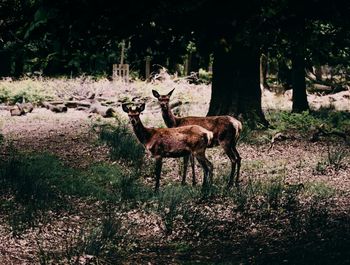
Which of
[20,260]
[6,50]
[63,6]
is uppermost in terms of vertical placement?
[63,6]

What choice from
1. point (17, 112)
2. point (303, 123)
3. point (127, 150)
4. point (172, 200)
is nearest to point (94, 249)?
point (172, 200)

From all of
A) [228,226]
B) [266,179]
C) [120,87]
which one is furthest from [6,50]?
[120,87]

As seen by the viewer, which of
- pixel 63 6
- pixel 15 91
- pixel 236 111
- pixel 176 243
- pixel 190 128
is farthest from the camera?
pixel 15 91

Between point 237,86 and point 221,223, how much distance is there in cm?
684

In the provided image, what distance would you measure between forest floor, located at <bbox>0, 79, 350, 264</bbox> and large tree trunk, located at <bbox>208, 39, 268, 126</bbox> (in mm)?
2544

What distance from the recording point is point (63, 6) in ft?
20.0

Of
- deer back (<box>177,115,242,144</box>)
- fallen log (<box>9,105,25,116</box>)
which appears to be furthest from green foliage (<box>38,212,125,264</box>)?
fallen log (<box>9,105,25,116</box>)

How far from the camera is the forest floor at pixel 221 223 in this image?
253 inches

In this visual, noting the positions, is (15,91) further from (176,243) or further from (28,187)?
(176,243)

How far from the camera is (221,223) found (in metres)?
7.70

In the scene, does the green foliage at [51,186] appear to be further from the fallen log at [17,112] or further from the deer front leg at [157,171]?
the fallen log at [17,112]

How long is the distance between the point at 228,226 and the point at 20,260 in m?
2.50

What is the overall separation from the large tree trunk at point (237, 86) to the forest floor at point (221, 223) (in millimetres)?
2544

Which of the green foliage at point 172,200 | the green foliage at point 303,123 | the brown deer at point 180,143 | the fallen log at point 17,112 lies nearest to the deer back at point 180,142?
the brown deer at point 180,143
